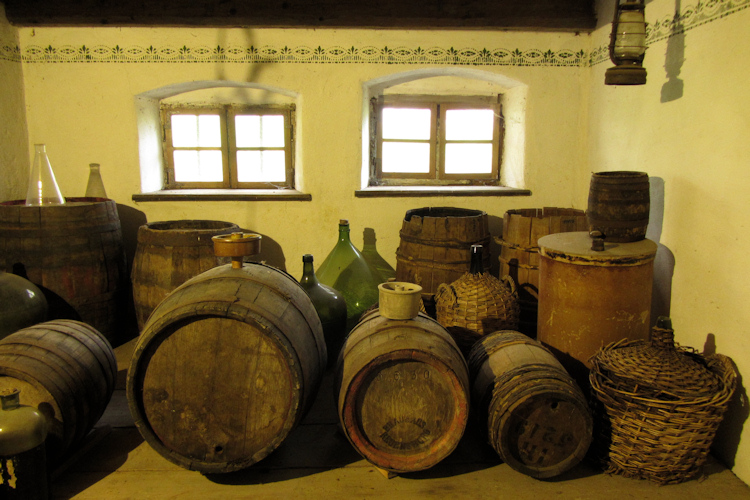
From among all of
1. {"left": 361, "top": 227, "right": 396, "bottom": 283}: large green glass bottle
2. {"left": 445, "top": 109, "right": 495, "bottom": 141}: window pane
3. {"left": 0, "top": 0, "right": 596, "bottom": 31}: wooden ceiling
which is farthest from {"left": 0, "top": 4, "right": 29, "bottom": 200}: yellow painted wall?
{"left": 445, "top": 109, "right": 495, "bottom": 141}: window pane

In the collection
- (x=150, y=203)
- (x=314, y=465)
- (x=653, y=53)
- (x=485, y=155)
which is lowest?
(x=314, y=465)

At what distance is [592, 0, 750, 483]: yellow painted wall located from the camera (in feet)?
7.89

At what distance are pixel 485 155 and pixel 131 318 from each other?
3264 millimetres

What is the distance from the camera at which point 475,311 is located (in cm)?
297

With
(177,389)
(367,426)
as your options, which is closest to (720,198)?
(367,426)

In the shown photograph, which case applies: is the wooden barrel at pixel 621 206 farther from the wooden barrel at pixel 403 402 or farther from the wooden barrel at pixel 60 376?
the wooden barrel at pixel 60 376

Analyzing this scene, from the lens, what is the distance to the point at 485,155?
15.4 ft

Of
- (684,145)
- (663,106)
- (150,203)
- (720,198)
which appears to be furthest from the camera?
(150,203)

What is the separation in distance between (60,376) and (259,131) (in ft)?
9.25

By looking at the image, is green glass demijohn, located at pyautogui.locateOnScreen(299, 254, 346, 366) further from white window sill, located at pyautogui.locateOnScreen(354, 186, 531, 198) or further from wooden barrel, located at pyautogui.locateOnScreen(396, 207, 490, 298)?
white window sill, located at pyautogui.locateOnScreen(354, 186, 531, 198)

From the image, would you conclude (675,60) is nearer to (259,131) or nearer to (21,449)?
(259,131)

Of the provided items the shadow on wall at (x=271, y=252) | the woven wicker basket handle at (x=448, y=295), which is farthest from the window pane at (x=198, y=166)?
the woven wicker basket handle at (x=448, y=295)

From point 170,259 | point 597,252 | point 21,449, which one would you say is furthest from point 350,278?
point 21,449

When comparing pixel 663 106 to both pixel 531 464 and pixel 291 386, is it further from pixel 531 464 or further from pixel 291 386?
pixel 291 386
